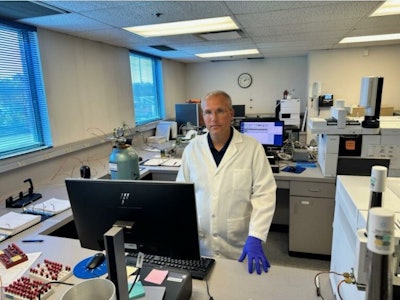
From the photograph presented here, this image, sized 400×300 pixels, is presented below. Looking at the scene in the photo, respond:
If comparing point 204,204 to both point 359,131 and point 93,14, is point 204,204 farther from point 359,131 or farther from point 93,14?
point 93,14

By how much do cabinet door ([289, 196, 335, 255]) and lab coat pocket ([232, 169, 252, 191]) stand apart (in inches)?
44.8

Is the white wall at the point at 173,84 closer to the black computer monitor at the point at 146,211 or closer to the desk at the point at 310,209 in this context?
the desk at the point at 310,209

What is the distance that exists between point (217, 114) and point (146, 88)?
3724mm

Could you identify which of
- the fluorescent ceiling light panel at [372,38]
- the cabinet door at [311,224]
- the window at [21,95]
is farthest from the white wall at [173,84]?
the cabinet door at [311,224]

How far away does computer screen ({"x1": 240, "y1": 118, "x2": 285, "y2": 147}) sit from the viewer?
282 centimetres

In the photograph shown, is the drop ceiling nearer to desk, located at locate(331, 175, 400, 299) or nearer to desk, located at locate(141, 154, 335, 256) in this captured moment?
desk, located at locate(141, 154, 335, 256)

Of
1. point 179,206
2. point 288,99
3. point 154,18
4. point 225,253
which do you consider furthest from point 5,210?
point 288,99

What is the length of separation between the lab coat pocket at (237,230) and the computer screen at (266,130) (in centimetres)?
147

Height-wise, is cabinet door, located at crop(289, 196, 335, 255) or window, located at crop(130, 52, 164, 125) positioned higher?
window, located at crop(130, 52, 164, 125)

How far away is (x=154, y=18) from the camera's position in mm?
2527

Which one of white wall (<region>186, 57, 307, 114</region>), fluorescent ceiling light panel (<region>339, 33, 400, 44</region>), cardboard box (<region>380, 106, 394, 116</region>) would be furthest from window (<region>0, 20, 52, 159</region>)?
cardboard box (<region>380, 106, 394, 116</region>)

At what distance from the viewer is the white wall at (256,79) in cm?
621

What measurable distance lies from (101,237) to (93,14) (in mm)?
2045

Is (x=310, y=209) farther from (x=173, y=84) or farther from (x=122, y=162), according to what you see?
(x=173, y=84)
